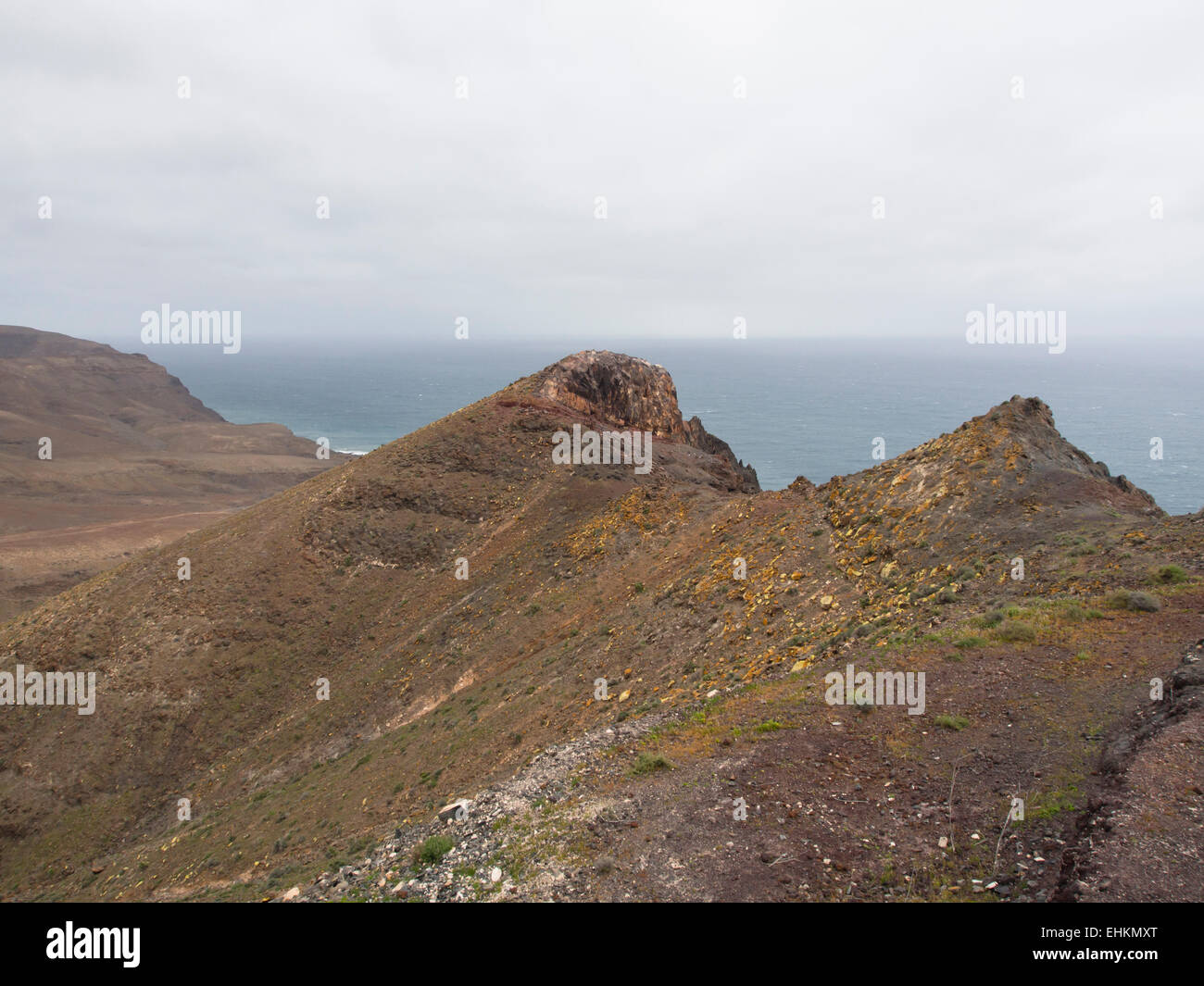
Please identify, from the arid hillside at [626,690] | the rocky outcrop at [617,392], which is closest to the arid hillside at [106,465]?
the arid hillside at [626,690]

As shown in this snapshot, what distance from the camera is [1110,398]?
19638 cm

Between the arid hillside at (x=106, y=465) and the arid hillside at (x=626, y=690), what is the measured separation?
3811 cm

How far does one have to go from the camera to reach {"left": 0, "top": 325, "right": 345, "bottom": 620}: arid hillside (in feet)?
220

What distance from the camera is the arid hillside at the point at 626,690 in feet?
28.2

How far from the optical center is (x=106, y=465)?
107 m

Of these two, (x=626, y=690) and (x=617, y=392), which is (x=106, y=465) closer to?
(x=617, y=392)

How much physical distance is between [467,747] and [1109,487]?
21287 mm

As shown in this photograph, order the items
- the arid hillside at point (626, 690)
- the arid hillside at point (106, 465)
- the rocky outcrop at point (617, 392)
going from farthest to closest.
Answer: the arid hillside at point (106, 465), the rocky outcrop at point (617, 392), the arid hillside at point (626, 690)

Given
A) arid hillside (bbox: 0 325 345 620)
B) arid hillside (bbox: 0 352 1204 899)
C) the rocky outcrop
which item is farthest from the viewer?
arid hillside (bbox: 0 325 345 620)

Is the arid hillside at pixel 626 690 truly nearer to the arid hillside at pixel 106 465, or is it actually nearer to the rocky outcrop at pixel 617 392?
the rocky outcrop at pixel 617 392

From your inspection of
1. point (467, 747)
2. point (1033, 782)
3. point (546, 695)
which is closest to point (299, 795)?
point (467, 747)

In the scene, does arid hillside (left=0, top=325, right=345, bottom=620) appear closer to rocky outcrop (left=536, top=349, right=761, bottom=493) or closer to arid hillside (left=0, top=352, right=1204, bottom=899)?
arid hillside (left=0, top=352, right=1204, bottom=899)

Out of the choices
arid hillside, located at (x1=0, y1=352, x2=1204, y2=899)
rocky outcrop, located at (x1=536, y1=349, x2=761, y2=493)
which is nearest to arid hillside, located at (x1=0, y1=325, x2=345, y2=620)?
arid hillside, located at (x1=0, y1=352, x2=1204, y2=899)

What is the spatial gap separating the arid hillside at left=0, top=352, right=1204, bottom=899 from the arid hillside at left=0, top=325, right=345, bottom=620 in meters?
38.1
